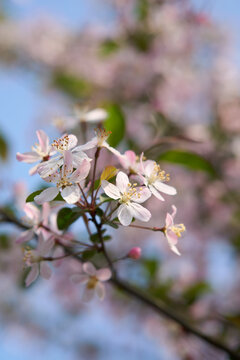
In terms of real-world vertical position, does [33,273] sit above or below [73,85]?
above

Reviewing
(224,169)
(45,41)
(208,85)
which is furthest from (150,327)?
(45,41)

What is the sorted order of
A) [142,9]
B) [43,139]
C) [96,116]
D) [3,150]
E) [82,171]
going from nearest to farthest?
[82,171] < [43,139] < [96,116] < [3,150] < [142,9]

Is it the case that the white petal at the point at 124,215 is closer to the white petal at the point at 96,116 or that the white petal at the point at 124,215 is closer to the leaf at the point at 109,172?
the leaf at the point at 109,172

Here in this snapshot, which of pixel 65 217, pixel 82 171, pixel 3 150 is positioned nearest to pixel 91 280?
pixel 65 217

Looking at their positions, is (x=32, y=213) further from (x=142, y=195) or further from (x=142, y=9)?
(x=142, y=9)

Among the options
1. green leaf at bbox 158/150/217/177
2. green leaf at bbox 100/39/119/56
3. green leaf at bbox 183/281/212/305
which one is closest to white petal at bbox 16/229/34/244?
green leaf at bbox 158/150/217/177

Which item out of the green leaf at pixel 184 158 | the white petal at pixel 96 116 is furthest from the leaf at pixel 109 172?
the green leaf at pixel 184 158

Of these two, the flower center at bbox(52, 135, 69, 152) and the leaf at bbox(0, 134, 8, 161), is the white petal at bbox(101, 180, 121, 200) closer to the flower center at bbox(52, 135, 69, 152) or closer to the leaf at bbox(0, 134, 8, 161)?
the flower center at bbox(52, 135, 69, 152)
